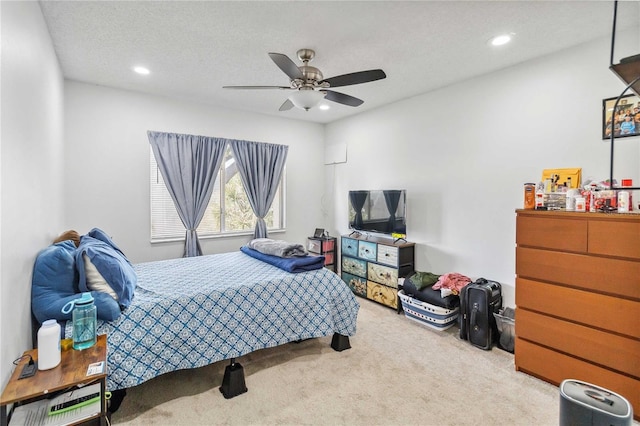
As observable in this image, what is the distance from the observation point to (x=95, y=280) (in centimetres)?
198

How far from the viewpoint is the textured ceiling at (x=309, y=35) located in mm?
2097

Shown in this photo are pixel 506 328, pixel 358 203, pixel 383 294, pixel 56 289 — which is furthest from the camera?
pixel 358 203

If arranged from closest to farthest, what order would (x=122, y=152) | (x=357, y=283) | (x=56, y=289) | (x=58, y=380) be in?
(x=58, y=380), (x=56, y=289), (x=122, y=152), (x=357, y=283)

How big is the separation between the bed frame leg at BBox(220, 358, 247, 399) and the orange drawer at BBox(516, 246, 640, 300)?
232cm

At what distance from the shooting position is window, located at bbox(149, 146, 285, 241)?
3977 millimetres

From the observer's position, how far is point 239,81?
336cm

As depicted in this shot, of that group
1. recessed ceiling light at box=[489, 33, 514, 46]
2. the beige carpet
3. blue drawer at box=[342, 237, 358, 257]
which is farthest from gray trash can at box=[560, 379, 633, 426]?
blue drawer at box=[342, 237, 358, 257]

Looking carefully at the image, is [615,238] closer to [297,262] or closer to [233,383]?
[297,262]

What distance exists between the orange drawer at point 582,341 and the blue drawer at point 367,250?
5.96 feet

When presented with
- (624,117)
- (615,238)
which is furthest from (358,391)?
(624,117)

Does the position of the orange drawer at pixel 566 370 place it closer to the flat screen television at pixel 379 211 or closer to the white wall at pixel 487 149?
the white wall at pixel 487 149

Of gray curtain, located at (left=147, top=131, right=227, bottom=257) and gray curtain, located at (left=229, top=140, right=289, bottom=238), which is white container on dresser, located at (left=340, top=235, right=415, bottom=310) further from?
gray curtain, located at (left=147, top=131, right=227, bottom=257)

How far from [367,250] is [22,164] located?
11.4 feet

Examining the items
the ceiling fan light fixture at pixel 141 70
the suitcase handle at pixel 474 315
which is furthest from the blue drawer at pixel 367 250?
the ceiling fan light fixture at pixel 141 70
